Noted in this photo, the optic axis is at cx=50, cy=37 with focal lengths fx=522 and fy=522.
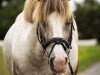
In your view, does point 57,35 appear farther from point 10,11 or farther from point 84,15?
point 84,15

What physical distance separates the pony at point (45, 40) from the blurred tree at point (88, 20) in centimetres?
4365

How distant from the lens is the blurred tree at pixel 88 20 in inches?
2120

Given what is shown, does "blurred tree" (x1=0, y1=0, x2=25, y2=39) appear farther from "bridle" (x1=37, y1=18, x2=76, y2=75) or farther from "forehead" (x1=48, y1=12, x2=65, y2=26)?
"forehead" (x1=48, y1=12, x2=65, y2=26)

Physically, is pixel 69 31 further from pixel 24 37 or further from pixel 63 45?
pixel 24 37

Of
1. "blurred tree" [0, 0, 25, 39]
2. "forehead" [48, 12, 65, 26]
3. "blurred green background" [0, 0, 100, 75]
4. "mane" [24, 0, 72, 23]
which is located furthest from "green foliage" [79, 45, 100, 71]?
"forehead" [48, 12, 65, 26]

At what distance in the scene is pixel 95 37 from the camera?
55000 millimetres

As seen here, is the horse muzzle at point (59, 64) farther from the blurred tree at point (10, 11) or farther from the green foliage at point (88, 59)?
the blurred tree at point (10, 11)

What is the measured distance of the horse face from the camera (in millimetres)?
7609

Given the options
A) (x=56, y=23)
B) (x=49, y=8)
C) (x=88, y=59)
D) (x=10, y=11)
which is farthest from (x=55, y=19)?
(x=10, y=11)

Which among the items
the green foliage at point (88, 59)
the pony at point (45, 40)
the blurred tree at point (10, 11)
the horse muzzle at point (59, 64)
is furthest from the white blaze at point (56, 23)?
the blurred tree at point (10, 11)

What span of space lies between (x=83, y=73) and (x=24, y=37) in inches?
498

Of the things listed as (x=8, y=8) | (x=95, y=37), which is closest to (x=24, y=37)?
(x=8, y=8)

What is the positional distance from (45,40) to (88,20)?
47032mm

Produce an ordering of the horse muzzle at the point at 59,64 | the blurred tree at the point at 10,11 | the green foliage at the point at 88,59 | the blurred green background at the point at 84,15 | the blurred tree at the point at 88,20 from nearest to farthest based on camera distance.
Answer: the horse muzzle at the point at 59,64, the green foliage at the point at 88,59, the blurred tree at the point at 10,11, the blurred green background at the point at 84,15, the blurred tree at the point at 88,20
